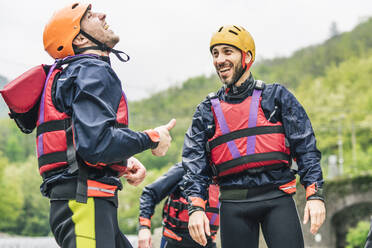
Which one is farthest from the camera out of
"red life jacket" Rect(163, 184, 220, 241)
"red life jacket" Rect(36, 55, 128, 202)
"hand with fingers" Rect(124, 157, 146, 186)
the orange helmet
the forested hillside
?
the forested hillside

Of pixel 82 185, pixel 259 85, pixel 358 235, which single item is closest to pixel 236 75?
pixel 259 85

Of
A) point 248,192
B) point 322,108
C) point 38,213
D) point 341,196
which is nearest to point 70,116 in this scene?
point 248,192

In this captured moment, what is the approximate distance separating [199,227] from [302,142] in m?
0.95

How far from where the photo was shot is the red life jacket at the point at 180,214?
4.38 metres

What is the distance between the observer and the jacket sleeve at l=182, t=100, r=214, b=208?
3.22m

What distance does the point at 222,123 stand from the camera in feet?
10.7

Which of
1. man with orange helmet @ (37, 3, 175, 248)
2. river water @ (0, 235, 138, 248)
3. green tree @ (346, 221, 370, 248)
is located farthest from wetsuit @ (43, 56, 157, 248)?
green tree @ (346, 221, 370, 248)

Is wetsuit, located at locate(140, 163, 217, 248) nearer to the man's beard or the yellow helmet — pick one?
the man's beard

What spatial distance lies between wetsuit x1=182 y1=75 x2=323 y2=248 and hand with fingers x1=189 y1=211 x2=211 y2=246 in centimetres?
7

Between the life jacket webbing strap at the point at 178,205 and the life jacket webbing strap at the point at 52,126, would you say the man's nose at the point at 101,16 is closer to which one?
the life jacket webbing strap at the point at 52,126

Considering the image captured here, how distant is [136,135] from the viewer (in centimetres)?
249

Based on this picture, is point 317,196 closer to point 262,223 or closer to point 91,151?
point 262,223

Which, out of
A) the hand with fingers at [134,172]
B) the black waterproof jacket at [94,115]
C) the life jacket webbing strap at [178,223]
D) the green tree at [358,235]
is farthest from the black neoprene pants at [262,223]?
the green tree at [358,235]

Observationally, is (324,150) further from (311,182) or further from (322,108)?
(311,182)
